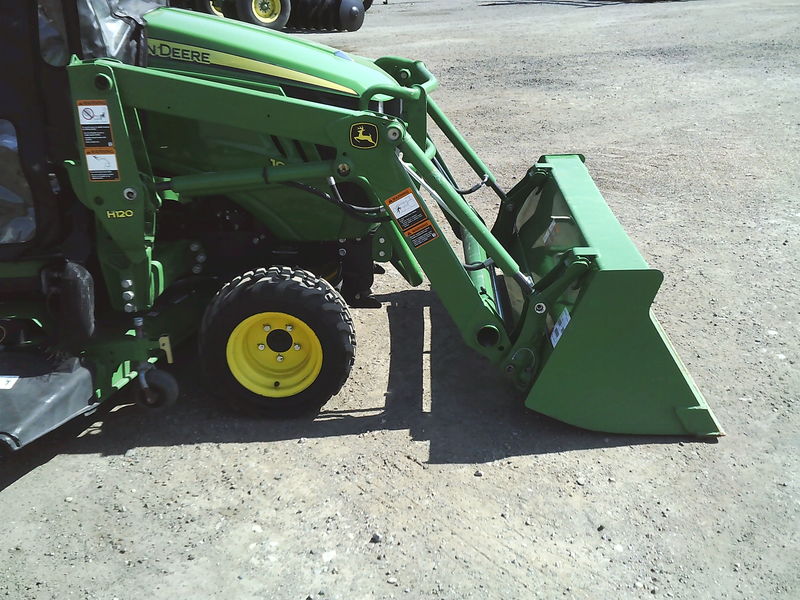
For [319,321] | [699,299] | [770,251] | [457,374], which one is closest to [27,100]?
[319,321]

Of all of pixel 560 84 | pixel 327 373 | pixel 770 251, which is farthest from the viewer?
pixel 560 84

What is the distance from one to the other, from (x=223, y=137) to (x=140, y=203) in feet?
1.97

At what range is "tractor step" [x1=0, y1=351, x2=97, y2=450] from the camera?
3.38 m

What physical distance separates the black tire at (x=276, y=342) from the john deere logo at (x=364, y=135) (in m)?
0.68

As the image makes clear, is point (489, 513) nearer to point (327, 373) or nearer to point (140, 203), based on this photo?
point (327, 373)

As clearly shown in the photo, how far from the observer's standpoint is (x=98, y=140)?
11.3ft

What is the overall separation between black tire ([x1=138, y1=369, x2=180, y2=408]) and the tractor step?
0.24 metres

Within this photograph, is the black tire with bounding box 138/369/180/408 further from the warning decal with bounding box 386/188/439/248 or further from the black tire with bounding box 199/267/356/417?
the warning decal with bounding box 386/188/439/248

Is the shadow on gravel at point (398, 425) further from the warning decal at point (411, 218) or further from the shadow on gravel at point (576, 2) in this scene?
the shadow on gravel at point (576, 2)

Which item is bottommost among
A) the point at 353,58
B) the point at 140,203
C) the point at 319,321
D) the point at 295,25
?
the point at 295,25

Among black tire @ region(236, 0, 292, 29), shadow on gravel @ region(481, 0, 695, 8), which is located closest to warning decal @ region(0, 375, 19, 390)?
black tire @ region(236, 0, 292, 29)

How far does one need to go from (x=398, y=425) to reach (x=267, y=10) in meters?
10.8

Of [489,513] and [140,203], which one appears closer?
[489,513]

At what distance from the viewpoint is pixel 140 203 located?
3.57 metres
